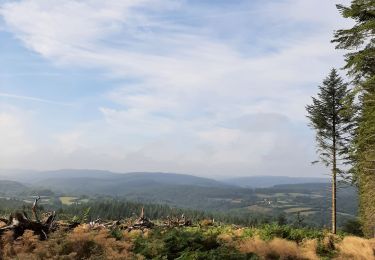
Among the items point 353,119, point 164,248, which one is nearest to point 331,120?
point 353,119

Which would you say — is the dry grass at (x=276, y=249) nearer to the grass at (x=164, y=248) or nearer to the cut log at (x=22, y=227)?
the grass at (x=164, y=248)

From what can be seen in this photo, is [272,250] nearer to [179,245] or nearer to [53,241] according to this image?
[179,245]

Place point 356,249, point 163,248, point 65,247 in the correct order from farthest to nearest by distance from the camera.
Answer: point 356,249 → point 163,248 → point 65,247

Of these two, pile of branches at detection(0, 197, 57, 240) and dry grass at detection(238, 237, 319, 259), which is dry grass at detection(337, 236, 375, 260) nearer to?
dry grass at detection(238, 237, 319, 259)

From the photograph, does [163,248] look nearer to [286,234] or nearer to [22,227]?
[22,227]

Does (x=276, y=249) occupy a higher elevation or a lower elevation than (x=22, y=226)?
lower

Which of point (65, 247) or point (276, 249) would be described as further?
point (276, 249)

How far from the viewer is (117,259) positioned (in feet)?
39.1

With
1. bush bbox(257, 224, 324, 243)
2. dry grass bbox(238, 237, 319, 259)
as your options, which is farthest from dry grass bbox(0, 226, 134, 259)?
bush bbox(257, 224, 324, 243)

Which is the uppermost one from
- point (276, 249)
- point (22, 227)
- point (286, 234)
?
point (22, 227)

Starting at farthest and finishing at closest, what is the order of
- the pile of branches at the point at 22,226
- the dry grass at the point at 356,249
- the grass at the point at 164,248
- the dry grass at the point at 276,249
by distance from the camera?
the dry grass at the point at 356,249
the dry grass at the point at 276,249
the pile of branches at the point at 22,226
the grass at the point at 164,248

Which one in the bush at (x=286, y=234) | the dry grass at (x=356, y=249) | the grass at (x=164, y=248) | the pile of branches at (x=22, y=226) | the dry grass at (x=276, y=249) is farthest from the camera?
the bush at (x=286, y=234)

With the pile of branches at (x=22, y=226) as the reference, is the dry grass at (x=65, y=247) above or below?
below

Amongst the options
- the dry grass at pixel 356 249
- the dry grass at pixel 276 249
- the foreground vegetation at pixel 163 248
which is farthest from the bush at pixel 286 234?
the dry grass at pixel 276 249
